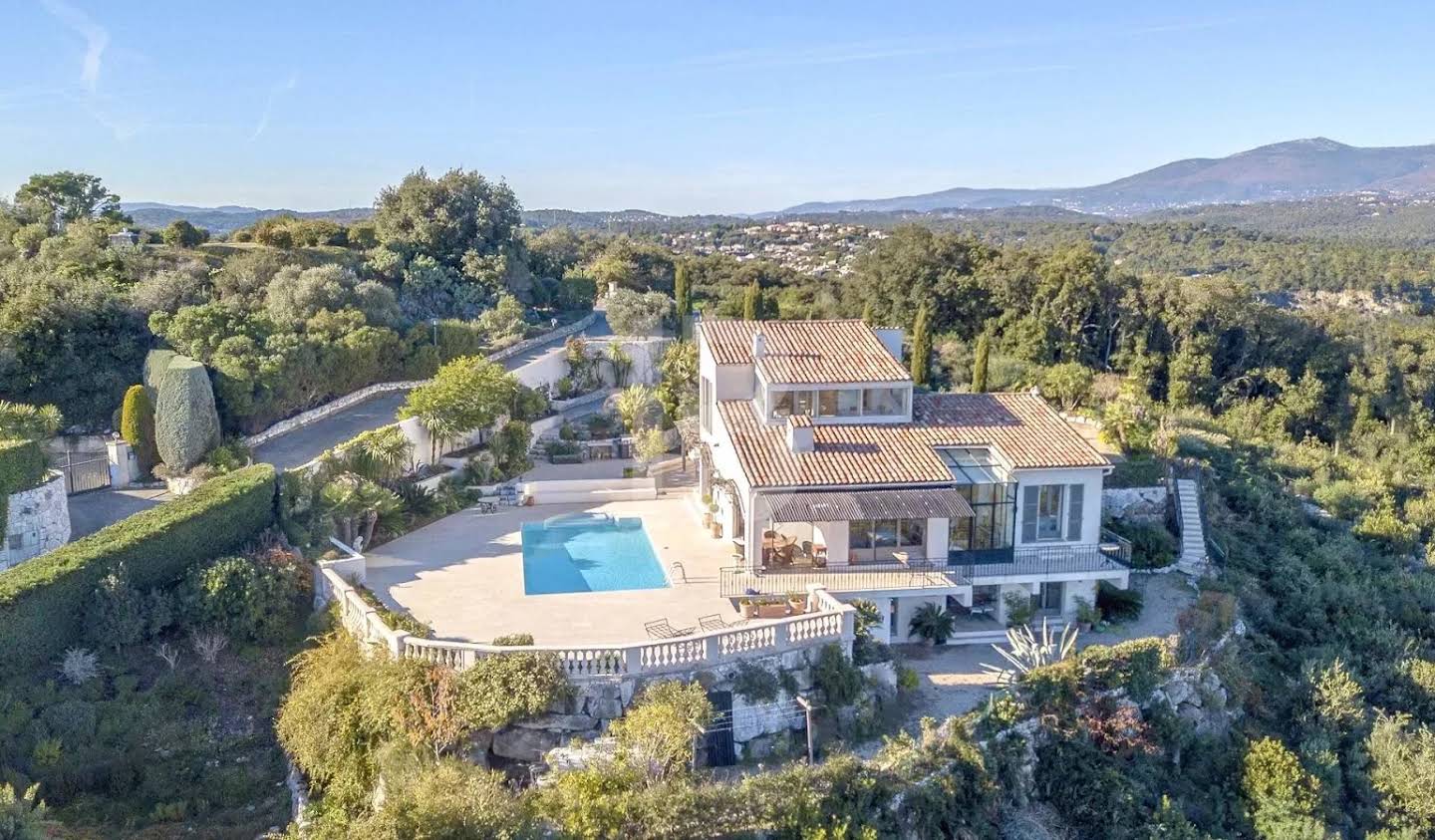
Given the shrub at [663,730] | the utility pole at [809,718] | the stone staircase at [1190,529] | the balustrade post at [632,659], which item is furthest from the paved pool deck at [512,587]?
the stone staircase at [1190,529]

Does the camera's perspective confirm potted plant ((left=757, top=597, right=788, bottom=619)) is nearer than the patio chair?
No

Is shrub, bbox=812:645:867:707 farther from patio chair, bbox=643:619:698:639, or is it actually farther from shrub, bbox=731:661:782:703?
patio chair, bbox=643:619:698:639

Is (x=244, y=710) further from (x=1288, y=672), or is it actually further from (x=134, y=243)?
(x=134, y=243)

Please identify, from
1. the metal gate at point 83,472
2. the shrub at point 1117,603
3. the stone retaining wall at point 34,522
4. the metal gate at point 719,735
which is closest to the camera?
the metal gate at point 719,735

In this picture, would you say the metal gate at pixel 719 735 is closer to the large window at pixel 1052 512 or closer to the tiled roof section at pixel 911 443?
the tiled roof section at pixel 911 443

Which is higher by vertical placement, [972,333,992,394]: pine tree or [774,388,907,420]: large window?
[774,388,907,420]: large window

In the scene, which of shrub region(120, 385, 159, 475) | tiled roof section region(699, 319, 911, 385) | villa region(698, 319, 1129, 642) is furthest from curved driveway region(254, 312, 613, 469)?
villa region(698, 319, 1129, 642)

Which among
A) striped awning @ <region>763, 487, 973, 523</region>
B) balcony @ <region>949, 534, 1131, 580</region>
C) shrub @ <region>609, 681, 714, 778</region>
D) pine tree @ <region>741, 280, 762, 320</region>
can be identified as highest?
pine tree @ <region>741, 280, 762, 320</region>
